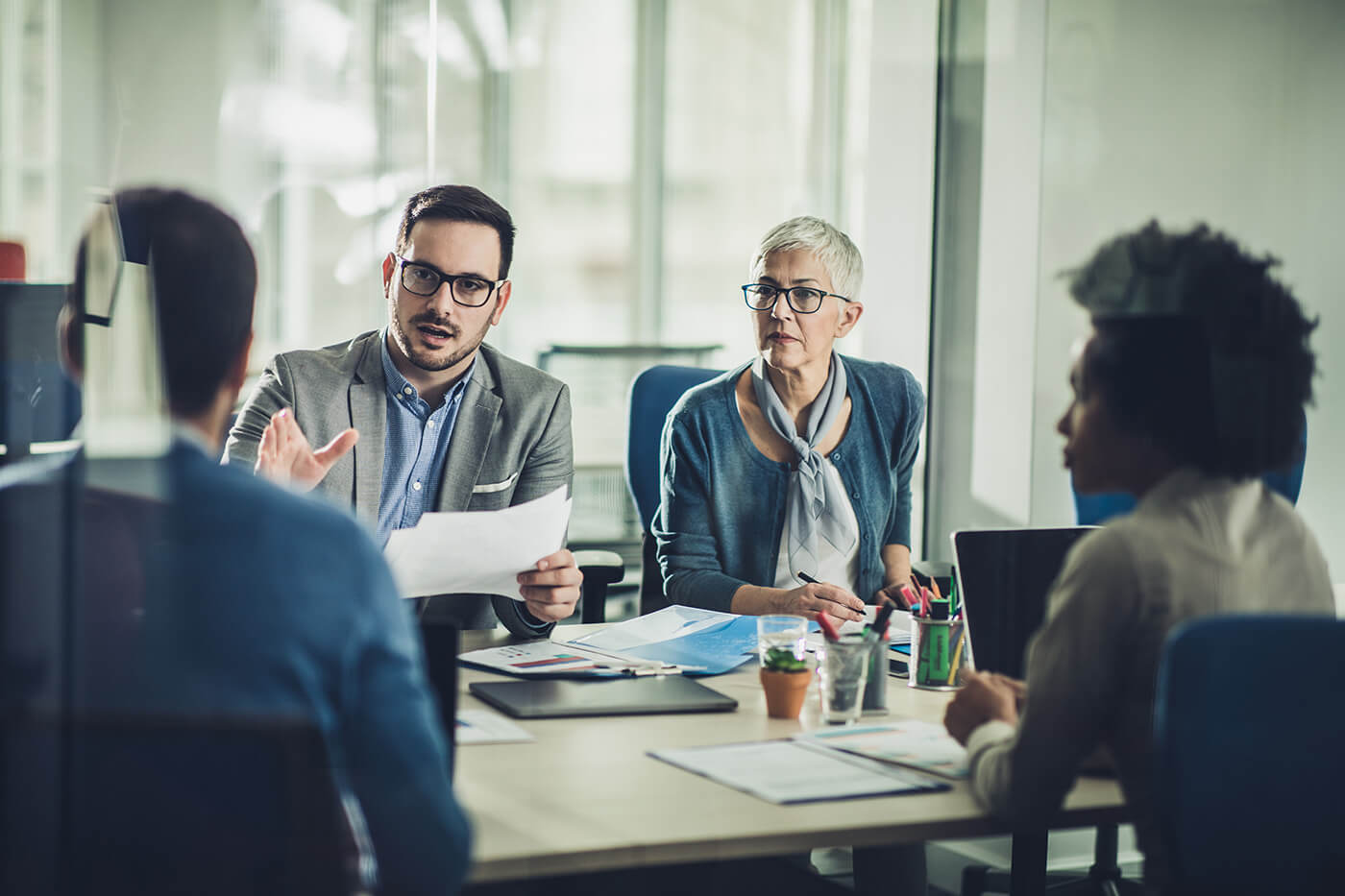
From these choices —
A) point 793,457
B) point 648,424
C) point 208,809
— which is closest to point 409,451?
point 648,424

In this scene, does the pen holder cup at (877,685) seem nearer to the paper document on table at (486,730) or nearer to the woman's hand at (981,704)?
the woman's hand at (981,704)

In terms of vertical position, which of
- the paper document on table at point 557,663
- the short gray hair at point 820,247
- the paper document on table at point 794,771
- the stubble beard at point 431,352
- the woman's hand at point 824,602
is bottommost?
the paper document on table at point 794,771

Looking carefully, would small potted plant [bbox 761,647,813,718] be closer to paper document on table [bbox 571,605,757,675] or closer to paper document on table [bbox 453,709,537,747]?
paper document on table [bbox 571,605,757,675]

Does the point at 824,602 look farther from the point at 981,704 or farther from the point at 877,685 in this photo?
the point at 981,704

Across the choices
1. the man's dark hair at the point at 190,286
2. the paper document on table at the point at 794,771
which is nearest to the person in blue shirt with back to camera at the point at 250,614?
the man's dark hair at the point at 190,286

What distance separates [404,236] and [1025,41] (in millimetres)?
1487

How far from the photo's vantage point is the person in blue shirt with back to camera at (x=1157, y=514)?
3.53 ft

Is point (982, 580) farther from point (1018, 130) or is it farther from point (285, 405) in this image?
point (1018, 130)

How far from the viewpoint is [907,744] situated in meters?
1.37

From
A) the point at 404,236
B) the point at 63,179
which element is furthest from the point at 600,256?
the point at 63,179

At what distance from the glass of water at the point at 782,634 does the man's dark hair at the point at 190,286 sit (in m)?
0.79

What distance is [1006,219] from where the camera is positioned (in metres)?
2.94

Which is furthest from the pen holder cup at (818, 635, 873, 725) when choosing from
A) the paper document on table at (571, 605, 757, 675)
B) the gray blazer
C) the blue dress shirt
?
the blue dress shirt

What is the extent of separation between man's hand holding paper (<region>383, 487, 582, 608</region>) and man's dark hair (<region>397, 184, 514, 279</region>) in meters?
0.64
